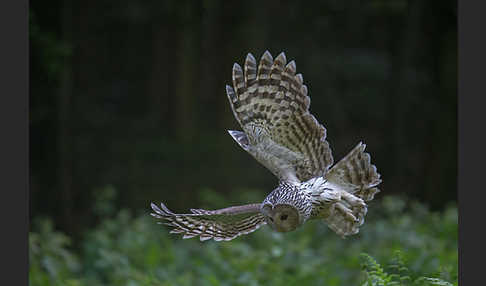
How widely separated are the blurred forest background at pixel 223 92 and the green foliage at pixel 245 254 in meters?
1.41

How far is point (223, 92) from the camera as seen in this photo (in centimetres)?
1020

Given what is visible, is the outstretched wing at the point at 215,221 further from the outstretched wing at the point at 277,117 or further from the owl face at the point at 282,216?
the outstretched wing at the point at 277,117

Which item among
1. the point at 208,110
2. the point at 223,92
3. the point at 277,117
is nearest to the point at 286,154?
the point at 277,117

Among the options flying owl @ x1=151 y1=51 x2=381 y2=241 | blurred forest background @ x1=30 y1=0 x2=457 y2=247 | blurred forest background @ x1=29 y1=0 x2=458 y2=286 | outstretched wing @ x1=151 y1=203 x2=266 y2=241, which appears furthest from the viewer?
blurred forest background @ x1=30 y1=0 x2=457 y2=247

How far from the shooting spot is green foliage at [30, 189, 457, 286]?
5652 millimetres

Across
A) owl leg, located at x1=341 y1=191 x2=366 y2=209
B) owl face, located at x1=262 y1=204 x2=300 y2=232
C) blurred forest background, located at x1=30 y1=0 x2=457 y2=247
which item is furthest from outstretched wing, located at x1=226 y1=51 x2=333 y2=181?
blurred forest background, located at x1=30 y1=0 x2=457 y2=247

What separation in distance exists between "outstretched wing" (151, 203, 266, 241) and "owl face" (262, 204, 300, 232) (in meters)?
0.17

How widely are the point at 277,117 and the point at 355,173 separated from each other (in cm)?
54

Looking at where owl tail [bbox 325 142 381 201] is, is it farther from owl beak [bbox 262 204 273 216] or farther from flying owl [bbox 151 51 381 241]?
owl beak [bbox 262 204 273 216]

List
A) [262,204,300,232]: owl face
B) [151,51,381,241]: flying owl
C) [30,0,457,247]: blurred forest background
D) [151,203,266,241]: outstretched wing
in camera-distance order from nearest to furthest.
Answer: [262,204,300,232]: owl face < [151,203,266,241]: outstretched wing < [151,51,381,241]: flying owl < [30,0,457,247]: blurred forest background

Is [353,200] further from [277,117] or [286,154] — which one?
[277,117]

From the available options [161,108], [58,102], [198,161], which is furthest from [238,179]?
[58,102]

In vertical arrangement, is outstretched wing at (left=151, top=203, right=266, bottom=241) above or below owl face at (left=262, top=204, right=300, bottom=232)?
below

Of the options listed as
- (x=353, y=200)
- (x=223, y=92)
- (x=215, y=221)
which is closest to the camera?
(x=215, y=221)
